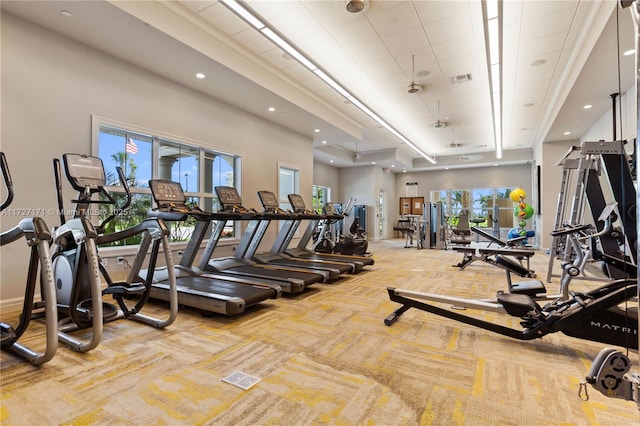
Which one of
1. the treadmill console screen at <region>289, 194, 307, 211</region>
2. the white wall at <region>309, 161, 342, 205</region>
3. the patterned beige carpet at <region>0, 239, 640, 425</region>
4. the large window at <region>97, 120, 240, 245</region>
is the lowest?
the patterned beige carpet at <region>0, 239, 640, 425</region>

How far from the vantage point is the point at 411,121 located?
837 cm

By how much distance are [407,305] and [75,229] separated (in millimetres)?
2850

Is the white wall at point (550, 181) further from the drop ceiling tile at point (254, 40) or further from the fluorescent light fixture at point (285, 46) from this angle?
the drop ceiling tile at point (254, 40)

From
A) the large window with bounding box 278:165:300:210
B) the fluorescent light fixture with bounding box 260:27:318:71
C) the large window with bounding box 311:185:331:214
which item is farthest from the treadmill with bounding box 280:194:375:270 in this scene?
the large window with bounding box 311:185:331:214

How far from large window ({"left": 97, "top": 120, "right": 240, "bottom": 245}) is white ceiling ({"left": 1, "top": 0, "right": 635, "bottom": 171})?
41.4 inches

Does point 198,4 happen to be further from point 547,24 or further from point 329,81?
point 547,24

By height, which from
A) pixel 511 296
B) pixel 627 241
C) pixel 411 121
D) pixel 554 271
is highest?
pixel 411 121

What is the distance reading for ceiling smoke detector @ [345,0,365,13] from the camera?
3.64m

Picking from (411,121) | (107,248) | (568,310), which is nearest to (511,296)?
(568,310)

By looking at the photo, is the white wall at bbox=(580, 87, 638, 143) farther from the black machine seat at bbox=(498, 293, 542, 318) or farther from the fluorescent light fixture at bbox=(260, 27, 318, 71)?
the fluorescent light fixture at bbox=(260, 27, 318, 71)

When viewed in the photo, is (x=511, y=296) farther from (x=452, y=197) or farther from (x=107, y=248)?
(x=452, y=197)

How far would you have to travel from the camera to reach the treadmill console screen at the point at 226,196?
14.7ft

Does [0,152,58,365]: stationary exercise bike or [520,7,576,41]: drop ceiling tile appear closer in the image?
[0,152,58,365]: stationary exercise bike

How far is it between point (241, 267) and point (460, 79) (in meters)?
5.18
